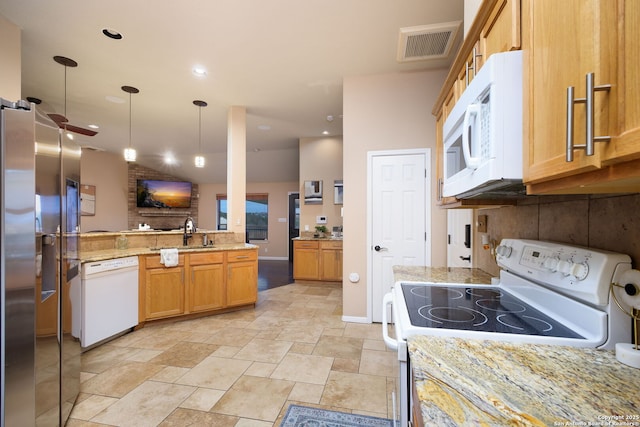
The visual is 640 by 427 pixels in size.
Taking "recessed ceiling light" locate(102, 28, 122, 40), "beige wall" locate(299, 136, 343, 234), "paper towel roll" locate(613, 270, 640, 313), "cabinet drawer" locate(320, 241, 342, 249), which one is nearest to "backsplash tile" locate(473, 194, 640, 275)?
"paper towel roll" locate(613, 270, 640, 313)

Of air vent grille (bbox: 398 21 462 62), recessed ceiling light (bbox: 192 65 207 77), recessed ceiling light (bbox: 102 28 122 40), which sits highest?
recessed ceiling light (bbox: 192 65 207 77)

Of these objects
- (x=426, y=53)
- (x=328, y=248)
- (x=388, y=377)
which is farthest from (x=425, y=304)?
(x=328, y=248)

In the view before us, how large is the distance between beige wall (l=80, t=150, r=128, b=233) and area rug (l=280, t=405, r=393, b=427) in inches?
293

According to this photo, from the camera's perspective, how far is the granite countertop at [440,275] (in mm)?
1818

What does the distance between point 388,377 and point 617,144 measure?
87.8 inches

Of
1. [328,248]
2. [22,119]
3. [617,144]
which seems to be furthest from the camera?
[328,248]

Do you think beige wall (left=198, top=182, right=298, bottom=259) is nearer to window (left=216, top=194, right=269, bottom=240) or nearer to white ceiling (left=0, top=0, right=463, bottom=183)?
window (left=216, top=194, right=269, bottom=240)

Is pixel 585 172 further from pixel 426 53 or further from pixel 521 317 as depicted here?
pixel 426 53

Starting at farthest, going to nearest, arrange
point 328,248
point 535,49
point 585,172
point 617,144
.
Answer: point 328,248, point 535,49, point 585,172, point 617,144

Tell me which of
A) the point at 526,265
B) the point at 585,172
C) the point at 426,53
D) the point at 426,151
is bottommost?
the point at 526,265

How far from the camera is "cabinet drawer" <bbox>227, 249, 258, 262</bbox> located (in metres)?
3.77

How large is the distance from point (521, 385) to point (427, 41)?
9.73ft

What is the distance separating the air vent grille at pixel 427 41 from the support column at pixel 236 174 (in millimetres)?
2533

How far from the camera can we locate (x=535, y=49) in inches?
32.1
